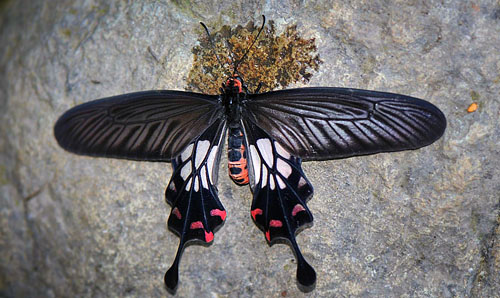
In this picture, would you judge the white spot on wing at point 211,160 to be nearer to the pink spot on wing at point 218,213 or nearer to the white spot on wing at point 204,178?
the white spot on wing at point 204,178

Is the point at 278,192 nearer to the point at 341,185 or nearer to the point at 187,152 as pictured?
the point at 341,185

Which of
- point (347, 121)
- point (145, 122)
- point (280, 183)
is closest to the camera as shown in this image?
point (347, 121)

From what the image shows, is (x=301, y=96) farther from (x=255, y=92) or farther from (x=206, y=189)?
(x=206, y=189)

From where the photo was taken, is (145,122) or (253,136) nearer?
(253,136)

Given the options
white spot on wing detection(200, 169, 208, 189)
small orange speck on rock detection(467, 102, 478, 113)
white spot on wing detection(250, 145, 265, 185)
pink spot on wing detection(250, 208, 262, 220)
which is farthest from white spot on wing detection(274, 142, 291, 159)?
small orange speck on rock detection(467, 102, 478, 113)

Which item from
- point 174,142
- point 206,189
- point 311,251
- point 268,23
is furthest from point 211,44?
point 311,251

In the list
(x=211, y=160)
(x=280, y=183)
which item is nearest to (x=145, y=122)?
(x=211, y=160)

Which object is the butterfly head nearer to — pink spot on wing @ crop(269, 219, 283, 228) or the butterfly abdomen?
the butterfly abdomen

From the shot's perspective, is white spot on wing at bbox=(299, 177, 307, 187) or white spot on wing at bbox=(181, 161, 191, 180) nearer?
white spot on wing at bbox=(299, 177, 307, 187)
